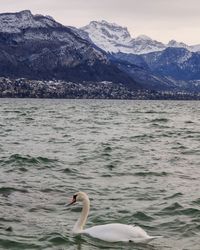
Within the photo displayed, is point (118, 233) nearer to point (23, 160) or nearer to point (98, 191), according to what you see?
point (98, 191)

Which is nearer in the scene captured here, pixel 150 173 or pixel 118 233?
pixel 118 233

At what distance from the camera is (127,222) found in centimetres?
1609

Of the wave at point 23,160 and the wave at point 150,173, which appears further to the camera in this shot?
the wave at point 23,160

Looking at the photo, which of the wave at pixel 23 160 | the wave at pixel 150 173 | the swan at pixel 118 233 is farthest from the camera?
the wave at pixel 23 160

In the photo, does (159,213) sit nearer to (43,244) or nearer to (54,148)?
(43,244)

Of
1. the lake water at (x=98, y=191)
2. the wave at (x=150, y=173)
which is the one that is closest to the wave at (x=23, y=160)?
the lake water at (x=98, y=191)

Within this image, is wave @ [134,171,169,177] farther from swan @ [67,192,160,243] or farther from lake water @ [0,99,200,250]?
swan @ [67,192,160,243]

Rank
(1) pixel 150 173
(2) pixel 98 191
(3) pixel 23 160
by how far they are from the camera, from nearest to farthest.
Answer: (2) pixel 98 191
(1) pixel 150 173
(3) pixel 23 160

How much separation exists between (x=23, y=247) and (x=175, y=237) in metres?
4.10

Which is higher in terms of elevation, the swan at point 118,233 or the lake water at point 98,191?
Answer: the swan at point 118,233

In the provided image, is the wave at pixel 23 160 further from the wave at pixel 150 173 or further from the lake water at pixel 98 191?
the wave at pixel 150 173

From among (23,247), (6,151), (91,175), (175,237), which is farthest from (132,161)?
(23,247)

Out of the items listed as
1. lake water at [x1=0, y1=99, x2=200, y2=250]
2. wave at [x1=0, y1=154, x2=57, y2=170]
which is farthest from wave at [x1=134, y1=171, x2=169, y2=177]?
wave at [x1=0, y1=154, x2=57, y2=170]

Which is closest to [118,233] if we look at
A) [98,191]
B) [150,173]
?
[98,191]
